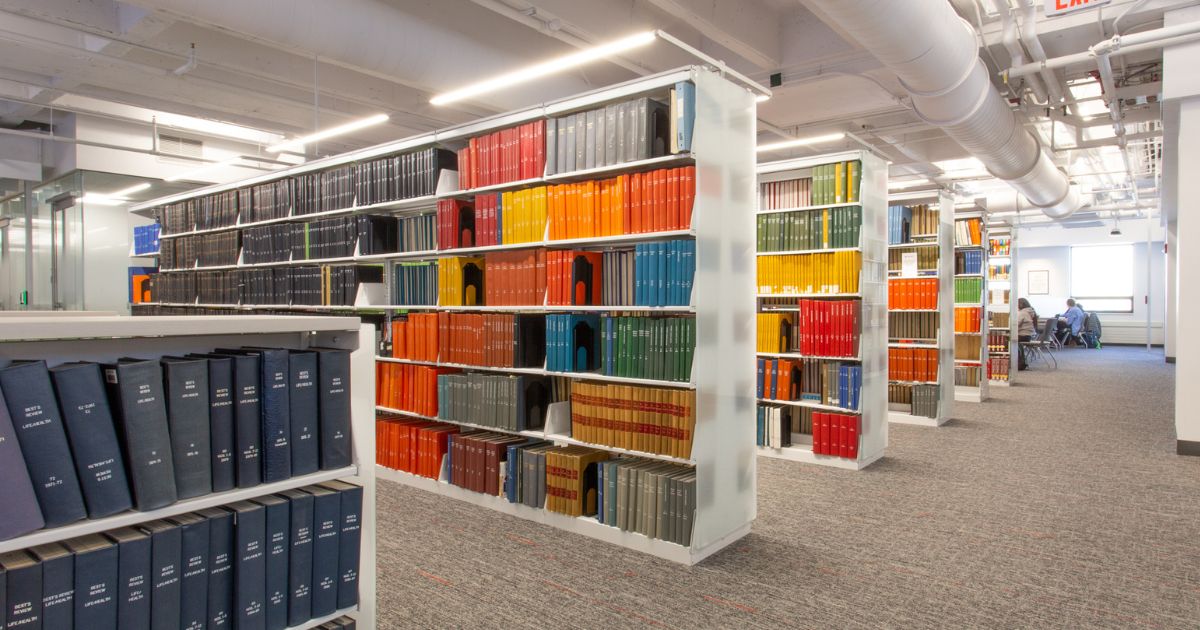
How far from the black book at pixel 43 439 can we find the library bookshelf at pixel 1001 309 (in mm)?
11597

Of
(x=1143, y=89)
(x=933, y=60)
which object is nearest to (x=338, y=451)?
(x=933, y=60)

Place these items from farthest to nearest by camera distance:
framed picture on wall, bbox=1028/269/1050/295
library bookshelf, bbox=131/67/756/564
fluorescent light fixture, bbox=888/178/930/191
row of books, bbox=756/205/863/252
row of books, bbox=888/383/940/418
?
1. framed picture on wall, bbox=1028/269/1050/295
2. fluorescent light fixture, bbox=888/178/930/191
3. row of books, bbox=888/383/940/418
4. row of books, bbox=756/205/863/252
5. library bookshelf, bbox=131/67/756/564

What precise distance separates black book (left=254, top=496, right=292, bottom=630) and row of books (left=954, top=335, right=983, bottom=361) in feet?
32.1

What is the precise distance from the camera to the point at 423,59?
597 cm

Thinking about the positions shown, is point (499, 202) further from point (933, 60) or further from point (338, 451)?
point (933, 60)

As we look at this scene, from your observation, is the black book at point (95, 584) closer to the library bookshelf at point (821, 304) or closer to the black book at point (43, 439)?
the black book at point (43, 439)

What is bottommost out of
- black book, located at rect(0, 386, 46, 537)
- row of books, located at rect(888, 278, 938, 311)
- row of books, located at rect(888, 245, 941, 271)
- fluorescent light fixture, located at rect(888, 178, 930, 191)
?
black book, located at rect(0, 386, 46, 537)

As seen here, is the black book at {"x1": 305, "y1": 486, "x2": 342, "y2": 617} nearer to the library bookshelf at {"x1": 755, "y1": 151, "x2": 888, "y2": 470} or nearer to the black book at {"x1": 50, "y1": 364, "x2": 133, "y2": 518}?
the black book at {"x1": 50, "y1": 364, "x2": 133, "y2": 518}

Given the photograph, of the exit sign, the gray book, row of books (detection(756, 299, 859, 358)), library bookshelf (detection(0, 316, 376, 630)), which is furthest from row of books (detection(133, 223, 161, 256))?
the exit sign

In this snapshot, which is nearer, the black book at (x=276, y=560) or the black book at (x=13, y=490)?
the black book at (x=13, y=490)

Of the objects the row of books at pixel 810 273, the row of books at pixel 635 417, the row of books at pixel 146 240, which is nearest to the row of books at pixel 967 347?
the row of books at pixel 810 273

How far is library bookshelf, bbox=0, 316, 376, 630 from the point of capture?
1.23 meters

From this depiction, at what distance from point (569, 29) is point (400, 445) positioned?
3777 millimetres

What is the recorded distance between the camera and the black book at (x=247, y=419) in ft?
4.75
